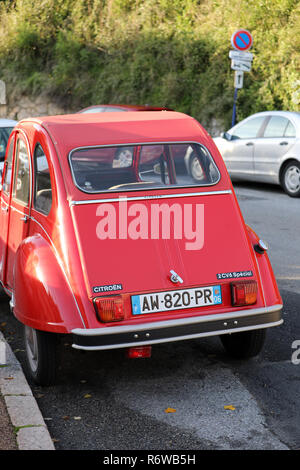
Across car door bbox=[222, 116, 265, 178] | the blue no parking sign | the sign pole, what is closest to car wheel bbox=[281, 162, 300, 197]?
car door bbox=[222, 116, 265, 178]

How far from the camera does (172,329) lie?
4762 millimetres

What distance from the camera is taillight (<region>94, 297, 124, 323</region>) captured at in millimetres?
4695

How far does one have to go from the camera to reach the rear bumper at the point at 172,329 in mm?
4652

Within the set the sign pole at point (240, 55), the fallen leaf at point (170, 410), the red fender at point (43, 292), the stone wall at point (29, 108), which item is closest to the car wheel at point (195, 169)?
the red fender at point (43, 292)

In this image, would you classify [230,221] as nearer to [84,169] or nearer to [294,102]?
[84,169]

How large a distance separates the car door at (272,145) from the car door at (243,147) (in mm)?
182

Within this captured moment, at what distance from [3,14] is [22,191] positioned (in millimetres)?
28037

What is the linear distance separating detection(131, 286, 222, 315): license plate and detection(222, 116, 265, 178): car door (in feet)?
33.3

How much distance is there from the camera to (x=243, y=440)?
13.8 feet

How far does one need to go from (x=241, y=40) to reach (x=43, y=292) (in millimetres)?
14807

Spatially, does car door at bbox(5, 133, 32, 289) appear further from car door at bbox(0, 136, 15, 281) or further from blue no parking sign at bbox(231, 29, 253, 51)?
blue no parking sign at bbox(231, 29, 253, 51)

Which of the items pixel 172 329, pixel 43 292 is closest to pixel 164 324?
pixel 172 329

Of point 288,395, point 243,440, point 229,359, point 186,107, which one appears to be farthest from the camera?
point 186,107

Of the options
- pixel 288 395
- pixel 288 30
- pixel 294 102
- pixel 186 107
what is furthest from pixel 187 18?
pixel 288 395
